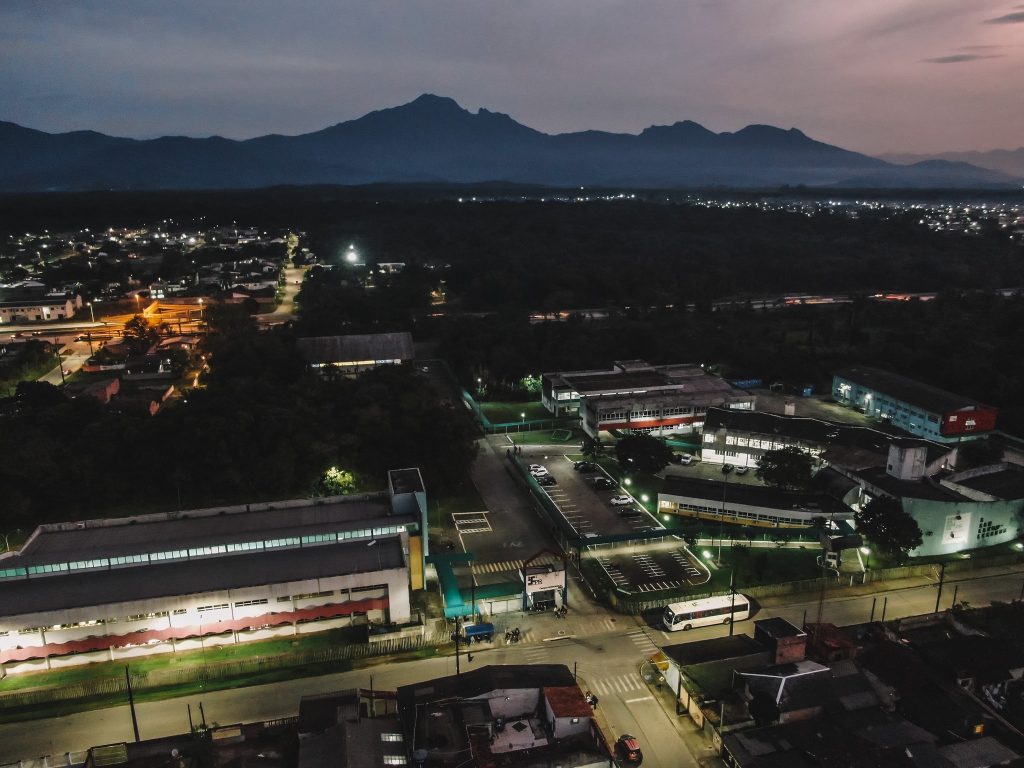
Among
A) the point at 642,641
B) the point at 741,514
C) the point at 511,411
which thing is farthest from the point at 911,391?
the point at 642,641

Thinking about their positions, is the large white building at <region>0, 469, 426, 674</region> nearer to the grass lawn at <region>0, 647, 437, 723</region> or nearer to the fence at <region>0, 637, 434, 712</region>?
the fence at <region>0, 637, 434, 712</region>

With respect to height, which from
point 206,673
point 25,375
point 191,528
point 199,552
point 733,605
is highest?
point 199,552

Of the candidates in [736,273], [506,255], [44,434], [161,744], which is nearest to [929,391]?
[161,744]

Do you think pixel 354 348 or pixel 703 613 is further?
pixel 354 348

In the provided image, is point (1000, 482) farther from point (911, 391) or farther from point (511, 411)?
point (511, 411)

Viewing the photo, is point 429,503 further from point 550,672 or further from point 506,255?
point 506,255

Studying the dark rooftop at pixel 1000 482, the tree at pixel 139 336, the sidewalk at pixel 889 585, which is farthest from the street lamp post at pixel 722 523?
the tree at pixel 139 336
